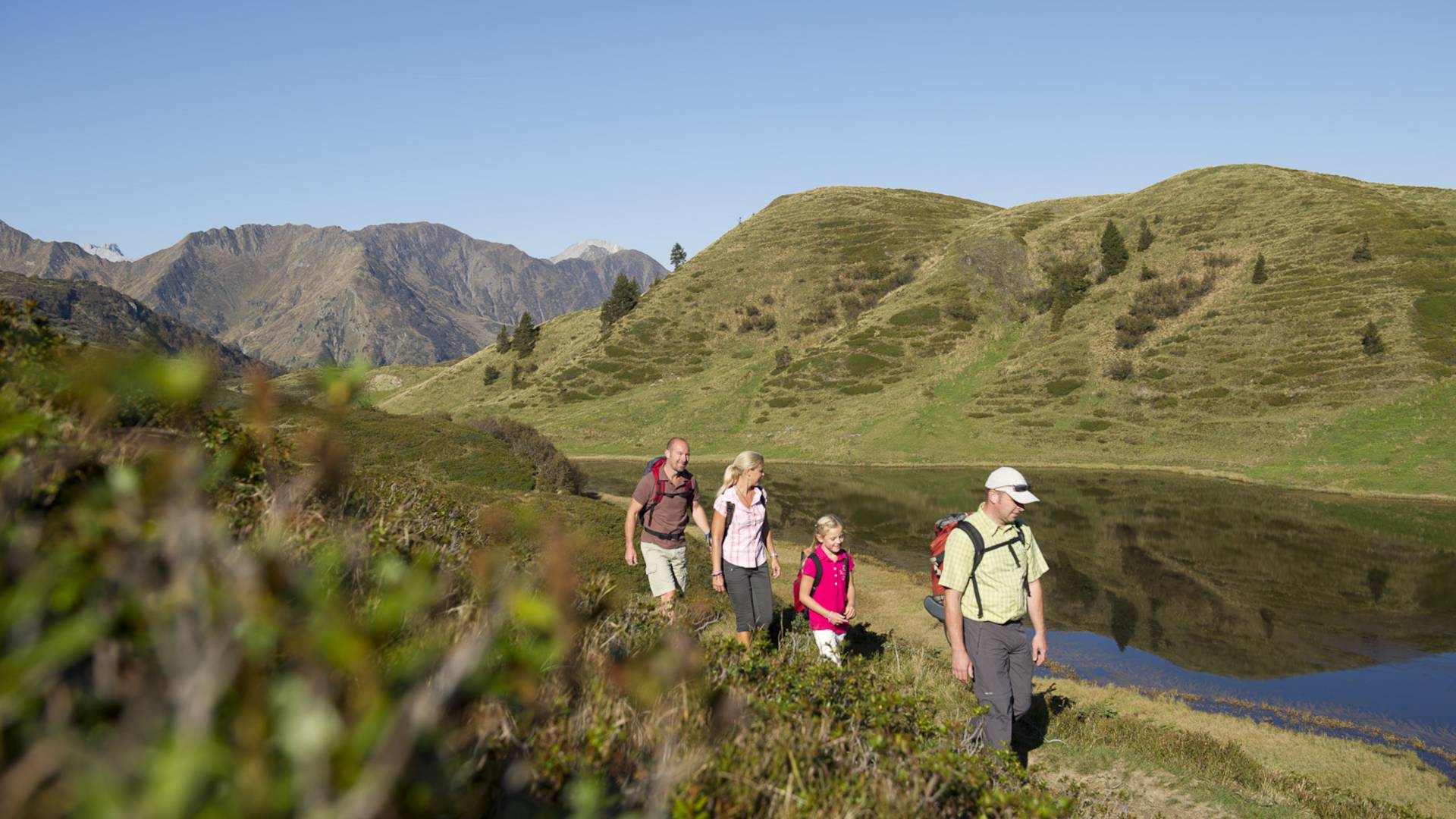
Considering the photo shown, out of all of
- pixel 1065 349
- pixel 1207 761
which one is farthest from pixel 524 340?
pixel 1207 761

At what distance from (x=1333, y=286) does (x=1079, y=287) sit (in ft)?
57.0

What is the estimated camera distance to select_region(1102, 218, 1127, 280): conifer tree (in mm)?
67250

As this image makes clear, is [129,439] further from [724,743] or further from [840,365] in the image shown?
[840,365]

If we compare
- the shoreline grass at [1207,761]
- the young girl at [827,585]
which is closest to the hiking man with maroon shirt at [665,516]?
the shoreline grass at [1207,761]

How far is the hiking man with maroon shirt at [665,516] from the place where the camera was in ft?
28.9

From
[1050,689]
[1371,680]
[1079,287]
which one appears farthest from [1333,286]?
[1050,689]

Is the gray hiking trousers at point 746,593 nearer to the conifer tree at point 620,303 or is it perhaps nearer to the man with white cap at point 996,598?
the man with white cap at point 996,598

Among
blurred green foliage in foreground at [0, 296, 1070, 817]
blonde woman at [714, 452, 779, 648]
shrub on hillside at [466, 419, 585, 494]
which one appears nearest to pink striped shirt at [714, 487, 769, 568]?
blonde woman at [714, 452, 779, 648]

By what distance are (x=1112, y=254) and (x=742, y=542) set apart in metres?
69.9

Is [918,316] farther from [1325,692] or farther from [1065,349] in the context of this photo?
[1325,692]

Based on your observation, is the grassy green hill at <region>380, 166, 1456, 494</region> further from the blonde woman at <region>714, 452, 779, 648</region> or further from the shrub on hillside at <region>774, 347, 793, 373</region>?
the blonde woman at <region>714, 452, 779, 648</region>

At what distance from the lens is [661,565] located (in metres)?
8.84

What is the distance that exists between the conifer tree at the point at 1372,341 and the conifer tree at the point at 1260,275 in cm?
1203

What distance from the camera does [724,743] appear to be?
291cm
